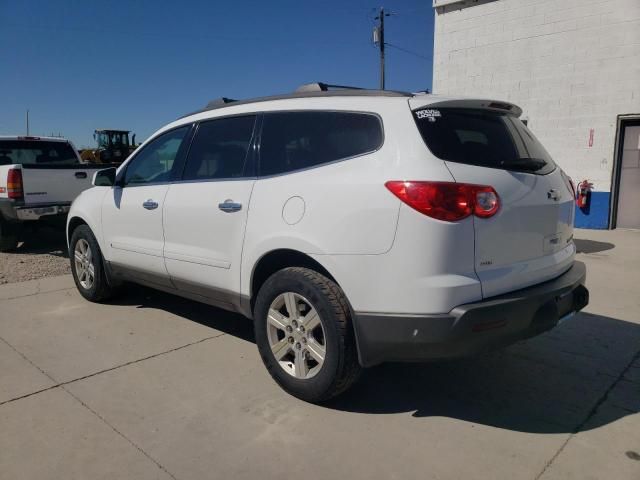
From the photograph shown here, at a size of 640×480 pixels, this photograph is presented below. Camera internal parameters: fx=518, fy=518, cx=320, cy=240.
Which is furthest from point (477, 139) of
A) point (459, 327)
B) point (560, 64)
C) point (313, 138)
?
point (560, 64)

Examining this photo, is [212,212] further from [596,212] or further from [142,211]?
[596,212]

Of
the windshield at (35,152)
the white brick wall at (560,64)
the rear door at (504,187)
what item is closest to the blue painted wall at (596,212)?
the white brick wall at (560,64)

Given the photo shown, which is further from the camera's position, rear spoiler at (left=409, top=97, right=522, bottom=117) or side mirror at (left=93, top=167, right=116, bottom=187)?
side mirror at (left=93, top=167, right=116, bottom=187)

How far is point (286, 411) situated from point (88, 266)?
308 centimetres

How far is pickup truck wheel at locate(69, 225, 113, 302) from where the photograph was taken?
16.5 feet

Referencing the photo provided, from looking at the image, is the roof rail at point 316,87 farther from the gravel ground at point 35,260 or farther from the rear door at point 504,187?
the gravel ground at point 35,260

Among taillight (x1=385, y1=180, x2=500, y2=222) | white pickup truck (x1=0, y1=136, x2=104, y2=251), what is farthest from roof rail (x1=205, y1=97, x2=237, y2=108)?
white pickup truck (x1=0, y1=136, x2=104, y2=251)

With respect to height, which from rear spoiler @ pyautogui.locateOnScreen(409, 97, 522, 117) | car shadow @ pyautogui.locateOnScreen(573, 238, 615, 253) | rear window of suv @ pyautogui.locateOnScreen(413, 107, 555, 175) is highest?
rear spoiler @ pyautogui.locateOnScreen(409, 97, 522, 117)

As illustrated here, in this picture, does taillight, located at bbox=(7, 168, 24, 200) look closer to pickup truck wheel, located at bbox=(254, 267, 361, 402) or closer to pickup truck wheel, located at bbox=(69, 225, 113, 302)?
pickup truck wheel, located at bbox=(69, 225, 113, 302)

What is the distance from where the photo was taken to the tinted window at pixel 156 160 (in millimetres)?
4305

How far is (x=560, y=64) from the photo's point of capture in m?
10.4

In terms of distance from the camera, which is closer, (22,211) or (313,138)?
(313,138)

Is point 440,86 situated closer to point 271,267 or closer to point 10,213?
point 10,213

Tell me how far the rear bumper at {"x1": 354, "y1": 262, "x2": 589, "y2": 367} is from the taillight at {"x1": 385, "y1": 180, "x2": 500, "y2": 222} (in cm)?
46
